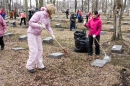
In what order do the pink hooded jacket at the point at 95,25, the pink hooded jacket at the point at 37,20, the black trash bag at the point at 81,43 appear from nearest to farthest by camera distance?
the pink hooded jacket at the point at 37,20 → the pink hooded jacket at the point at 95,25 → the black trash bag at the point at 81,43

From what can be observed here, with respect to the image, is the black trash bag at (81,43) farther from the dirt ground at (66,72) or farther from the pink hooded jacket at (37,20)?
the pink hooded jacket at (37,20)

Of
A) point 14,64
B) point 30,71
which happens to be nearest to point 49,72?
point 30,71

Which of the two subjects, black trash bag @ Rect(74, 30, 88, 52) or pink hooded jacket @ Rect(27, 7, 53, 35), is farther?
black trash bag @ Rect(74, 30, 88, 52)

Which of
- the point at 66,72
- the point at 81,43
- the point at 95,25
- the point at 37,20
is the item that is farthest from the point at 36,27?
→ the point at 81,43

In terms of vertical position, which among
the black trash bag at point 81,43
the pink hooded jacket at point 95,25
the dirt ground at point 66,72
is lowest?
the dirt ground at point 66,72

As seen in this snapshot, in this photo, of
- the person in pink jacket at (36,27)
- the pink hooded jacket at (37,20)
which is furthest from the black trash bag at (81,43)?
the pink hooded jacket at (37,20)

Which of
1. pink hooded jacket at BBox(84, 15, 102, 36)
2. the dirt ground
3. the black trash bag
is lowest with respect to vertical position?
the dirt ground

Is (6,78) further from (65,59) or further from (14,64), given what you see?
(65,59)

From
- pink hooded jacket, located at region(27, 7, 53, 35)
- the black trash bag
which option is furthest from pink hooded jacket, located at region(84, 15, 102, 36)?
pink hooded jacket, located at region(27, 7, 53, 35)

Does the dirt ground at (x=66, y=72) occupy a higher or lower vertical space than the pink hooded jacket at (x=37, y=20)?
lower

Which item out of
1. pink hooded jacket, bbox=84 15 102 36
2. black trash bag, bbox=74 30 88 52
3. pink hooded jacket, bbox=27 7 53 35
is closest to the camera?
pink hooded jacket, bbox=27 7 53 35

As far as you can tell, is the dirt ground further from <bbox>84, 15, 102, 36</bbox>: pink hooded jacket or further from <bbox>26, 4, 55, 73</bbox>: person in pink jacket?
<bbox>84, 15, 102, 36</bbox>: pink hooded jacket

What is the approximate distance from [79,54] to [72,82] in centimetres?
297

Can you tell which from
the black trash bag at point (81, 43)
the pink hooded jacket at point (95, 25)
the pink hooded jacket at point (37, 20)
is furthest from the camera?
the black trash bag at point (81, 43)
